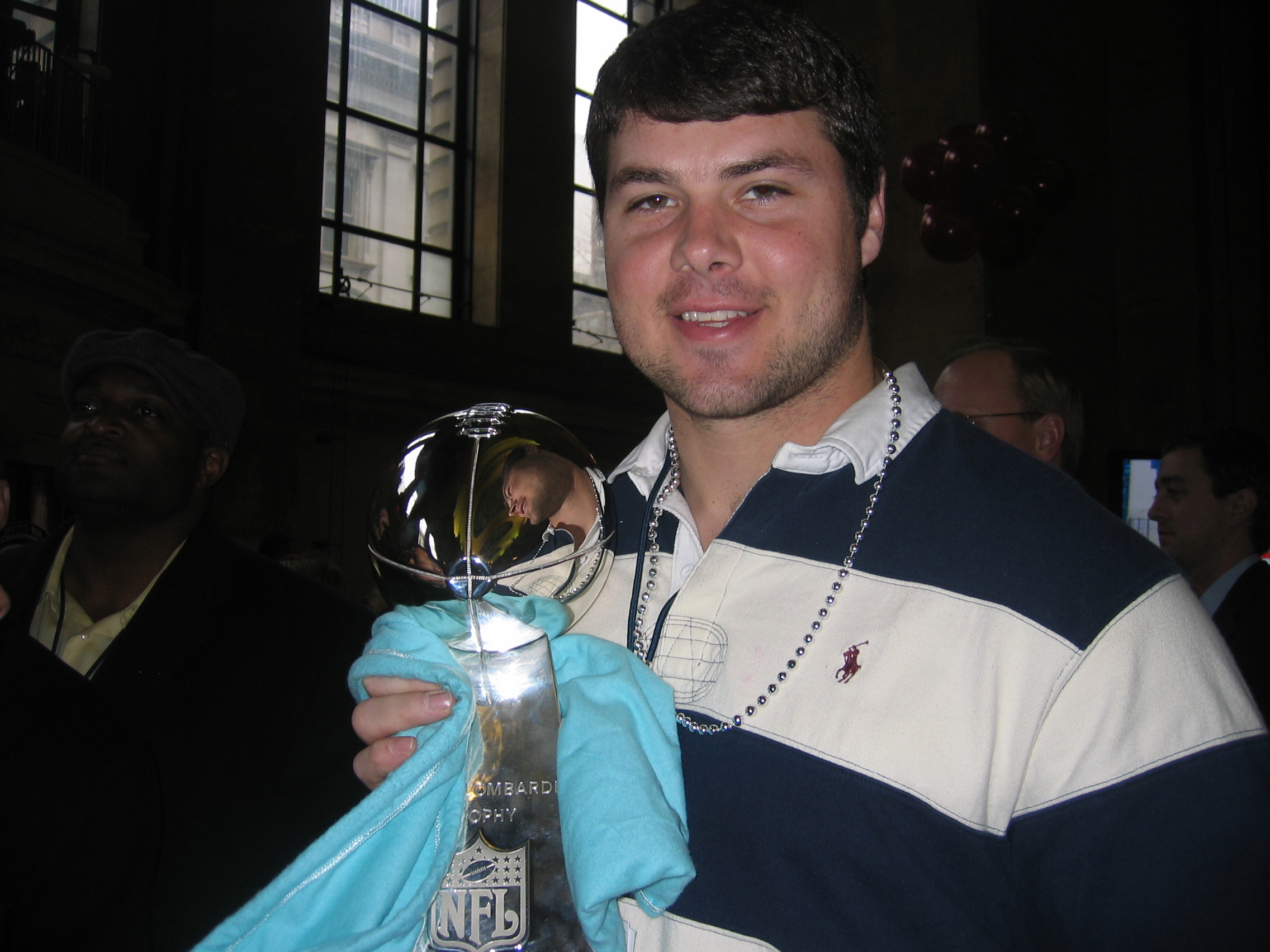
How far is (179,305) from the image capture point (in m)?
8.91

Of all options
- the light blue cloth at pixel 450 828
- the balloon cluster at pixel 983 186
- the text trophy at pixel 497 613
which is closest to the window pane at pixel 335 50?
the balloon cluster at pixel 983 186

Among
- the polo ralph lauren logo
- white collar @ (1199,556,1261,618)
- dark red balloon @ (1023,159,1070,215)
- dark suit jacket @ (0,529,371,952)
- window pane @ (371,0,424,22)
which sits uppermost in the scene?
window pane @ (371,0,424,22)

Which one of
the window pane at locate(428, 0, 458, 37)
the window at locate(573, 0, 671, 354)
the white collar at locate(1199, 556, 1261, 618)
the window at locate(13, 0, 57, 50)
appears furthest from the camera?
the window at locate(573, 0, 671, 354)

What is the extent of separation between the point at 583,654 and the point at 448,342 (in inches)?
417

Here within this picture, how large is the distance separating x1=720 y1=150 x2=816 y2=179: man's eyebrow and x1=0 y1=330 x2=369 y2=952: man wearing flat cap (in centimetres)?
152

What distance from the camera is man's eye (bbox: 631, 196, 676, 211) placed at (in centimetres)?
134

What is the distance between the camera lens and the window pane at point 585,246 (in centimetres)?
1281

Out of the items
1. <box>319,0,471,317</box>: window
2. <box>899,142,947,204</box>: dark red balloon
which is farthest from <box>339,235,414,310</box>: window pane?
<box>899,142,947,204</box>: dark red balloon

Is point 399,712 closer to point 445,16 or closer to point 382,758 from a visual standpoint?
point 382,758

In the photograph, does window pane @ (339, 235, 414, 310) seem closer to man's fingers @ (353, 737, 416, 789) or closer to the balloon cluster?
the balloon cluster

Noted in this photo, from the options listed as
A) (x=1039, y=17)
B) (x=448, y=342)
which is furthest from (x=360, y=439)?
(x=1039, y=17)

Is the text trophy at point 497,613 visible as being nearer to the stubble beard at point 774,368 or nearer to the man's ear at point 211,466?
the stubble beard at point 774,368

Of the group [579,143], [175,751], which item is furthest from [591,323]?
[175,751]

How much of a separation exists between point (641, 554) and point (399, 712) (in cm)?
47
